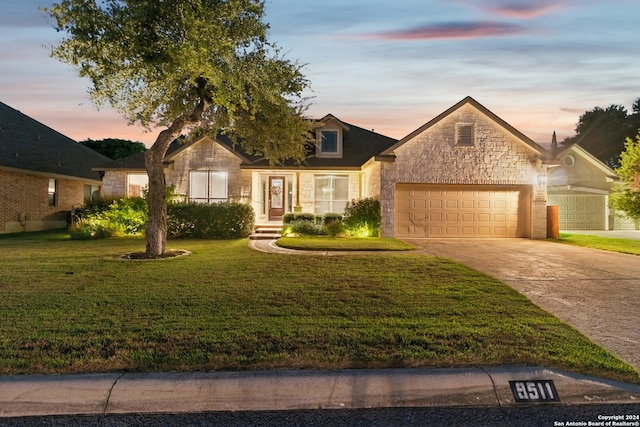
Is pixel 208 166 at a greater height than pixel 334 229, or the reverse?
pixel 208 166

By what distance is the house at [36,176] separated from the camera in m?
19.6

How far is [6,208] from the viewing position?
19406 mm

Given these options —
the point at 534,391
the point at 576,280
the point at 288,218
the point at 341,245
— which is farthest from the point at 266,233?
the point at 534,391

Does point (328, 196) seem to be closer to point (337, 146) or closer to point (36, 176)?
point (337, 146)

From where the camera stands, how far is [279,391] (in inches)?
143

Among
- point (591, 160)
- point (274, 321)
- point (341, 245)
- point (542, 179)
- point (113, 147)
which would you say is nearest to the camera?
point (274, 321)

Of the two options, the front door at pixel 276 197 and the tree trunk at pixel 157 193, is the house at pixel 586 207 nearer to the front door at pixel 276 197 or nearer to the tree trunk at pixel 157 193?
the front door at pixel 276 197

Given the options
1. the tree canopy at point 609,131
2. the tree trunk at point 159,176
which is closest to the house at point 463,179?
the tree trunk at point 159,176

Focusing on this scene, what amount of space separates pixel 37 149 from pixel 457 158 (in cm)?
A: 2121

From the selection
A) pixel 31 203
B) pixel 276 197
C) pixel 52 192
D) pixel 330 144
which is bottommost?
pixel 31 203

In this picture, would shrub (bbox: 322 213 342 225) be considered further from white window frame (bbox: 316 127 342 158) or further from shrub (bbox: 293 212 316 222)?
white window frame (bbox: 316 127 342 158)

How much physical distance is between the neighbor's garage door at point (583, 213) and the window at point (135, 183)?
21649 mm

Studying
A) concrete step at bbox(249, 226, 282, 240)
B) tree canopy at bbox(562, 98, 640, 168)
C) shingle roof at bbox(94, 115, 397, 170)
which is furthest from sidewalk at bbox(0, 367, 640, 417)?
tree canopy at bbox(562, 98, 640, 168)

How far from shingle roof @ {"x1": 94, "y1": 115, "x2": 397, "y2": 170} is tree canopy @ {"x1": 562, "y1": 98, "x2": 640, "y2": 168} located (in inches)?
1511
